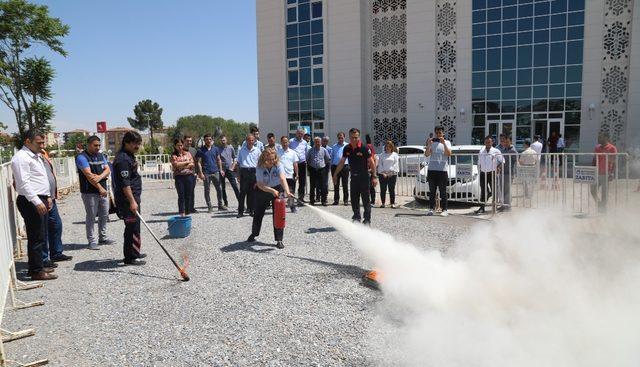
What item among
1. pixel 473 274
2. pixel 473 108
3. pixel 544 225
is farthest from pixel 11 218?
pixel 473 108

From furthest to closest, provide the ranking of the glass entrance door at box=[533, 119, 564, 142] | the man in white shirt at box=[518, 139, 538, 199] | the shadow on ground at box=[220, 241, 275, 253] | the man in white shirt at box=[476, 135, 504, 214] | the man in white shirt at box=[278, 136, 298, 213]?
1. the glass entrance door at box=[533, 119, 564, 142]
2. the man in white shirt at box=[278, 136, 298, 213]
3. the man in white shirt at box=[476, 135, 504, 214]
4. the man in white shirt at box=[518, 139, 538, 199]
5. the shadow on ground at box=[220, 241, 275, 253]

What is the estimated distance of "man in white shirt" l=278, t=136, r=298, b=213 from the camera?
1044cm

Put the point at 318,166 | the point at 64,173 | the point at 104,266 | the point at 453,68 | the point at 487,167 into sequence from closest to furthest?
1. the point at 104,266
2. the point at 487,167
3. the point at 318,166
4. the point at 64,173
5. the point at 453,68

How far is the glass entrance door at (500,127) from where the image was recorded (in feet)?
84.6

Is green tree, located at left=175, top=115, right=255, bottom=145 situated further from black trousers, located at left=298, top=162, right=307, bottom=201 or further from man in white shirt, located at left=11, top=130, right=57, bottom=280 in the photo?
man in white shirt, located at left=11, top=130, right=57, bottom=280

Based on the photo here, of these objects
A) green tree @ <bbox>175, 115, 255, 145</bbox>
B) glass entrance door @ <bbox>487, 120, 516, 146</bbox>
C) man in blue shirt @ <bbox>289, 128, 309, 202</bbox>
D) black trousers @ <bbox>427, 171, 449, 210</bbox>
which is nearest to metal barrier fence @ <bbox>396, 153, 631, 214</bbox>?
black trousers @ <bbox>427, 171, 449, 210</bbox>

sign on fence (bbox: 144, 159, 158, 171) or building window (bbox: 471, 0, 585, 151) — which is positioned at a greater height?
building window (bbox: 471, 0, 585, 151)

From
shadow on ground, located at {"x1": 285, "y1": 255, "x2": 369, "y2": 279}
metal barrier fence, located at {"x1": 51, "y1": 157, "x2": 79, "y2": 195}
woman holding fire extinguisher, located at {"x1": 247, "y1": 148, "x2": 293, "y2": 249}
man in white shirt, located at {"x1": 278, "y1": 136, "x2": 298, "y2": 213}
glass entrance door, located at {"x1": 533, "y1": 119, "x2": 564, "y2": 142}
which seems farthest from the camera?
glass entrance door, located at {"x1": 533, "y1": 119, "x2": 564, "y2": 142}

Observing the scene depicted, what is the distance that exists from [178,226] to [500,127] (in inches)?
905

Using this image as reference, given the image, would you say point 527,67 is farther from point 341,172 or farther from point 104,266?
point 104,266

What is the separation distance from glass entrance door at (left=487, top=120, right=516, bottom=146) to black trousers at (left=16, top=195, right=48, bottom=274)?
24.6m

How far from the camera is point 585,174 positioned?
868cm

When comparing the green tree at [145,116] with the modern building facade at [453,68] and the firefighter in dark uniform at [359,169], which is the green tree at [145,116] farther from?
the firefighter in dark uniform at [359,169]

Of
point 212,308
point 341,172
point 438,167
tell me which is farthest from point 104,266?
point 438,167
